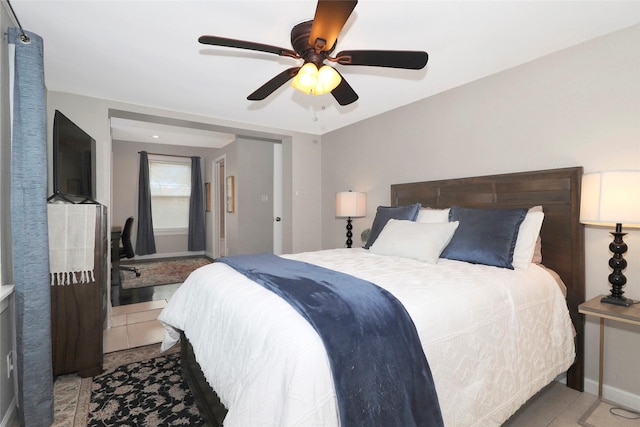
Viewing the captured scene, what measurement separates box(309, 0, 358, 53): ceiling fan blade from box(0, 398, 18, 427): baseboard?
261 cm

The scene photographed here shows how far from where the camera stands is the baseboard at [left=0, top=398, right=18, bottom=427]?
1712 millimetres

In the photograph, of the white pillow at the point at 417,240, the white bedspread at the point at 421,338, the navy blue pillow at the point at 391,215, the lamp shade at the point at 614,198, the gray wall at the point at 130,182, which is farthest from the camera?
the gray wall at the point at 130,182

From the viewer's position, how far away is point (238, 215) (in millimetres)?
5535

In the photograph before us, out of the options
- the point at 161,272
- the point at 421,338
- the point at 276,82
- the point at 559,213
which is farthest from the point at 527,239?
the point at 161,272

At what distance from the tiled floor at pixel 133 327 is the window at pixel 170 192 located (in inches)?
135

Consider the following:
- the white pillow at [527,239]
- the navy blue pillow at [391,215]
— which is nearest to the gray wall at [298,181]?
the navy blue pillow at [391,215]

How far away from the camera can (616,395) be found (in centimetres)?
207

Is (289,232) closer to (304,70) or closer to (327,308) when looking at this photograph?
(304,70)

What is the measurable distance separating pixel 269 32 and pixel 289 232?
312 centimetres

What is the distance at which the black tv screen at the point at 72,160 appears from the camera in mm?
2250

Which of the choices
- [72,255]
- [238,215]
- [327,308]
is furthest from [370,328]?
[238,215]

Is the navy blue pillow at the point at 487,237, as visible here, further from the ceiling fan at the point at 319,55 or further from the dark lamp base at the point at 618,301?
the ceiling fan at the point at 319,55

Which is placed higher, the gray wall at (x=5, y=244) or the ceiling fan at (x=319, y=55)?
the ceiling fan at (x=319, y=55)

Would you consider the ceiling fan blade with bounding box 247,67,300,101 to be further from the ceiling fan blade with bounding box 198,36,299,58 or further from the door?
the door
